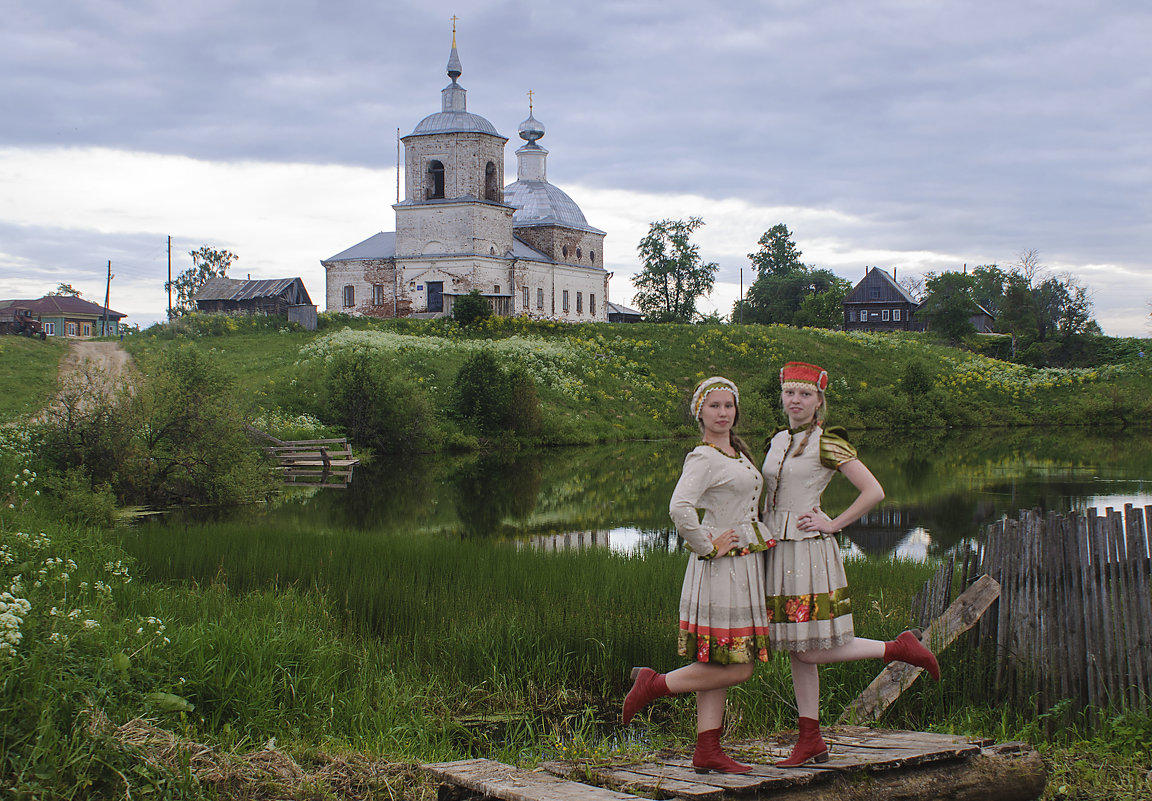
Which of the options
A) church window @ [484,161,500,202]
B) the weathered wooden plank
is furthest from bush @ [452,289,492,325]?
the weathered wooden plank

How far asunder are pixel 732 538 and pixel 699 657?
0.58 metres

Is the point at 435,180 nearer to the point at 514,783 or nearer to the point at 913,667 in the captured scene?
the point at 913,667

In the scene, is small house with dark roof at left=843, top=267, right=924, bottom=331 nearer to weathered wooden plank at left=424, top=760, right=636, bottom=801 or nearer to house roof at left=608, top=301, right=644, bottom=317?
house roof at left=608, top=301, right=644, bottom=317

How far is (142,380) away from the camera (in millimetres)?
18438

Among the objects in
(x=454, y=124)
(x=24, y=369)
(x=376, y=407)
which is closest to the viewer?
(x=376, y=407)

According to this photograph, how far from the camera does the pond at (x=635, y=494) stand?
16078 millimetres

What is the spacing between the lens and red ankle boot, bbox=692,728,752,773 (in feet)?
14.3

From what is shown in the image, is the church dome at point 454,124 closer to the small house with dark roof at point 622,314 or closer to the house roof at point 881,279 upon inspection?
the small house with dark roof at point 622,314

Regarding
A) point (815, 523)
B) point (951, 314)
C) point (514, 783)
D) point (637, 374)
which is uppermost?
point (951, 314)

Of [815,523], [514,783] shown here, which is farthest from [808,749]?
[514,783]

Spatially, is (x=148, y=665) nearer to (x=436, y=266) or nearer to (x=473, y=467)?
(x=473, y=467)

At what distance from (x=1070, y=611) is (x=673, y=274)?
6907 centimetres

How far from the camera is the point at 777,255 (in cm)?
9344

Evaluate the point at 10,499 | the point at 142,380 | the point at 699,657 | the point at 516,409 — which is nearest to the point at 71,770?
the point at 699,657
